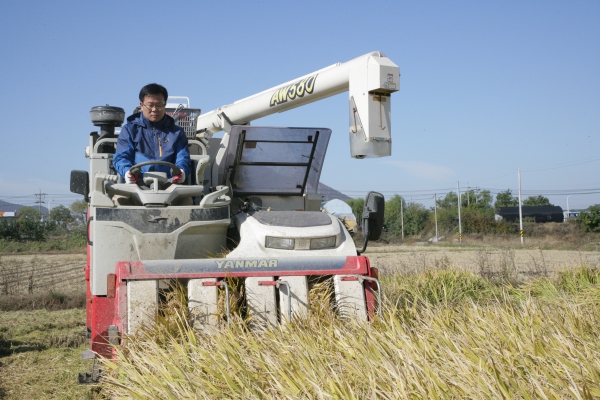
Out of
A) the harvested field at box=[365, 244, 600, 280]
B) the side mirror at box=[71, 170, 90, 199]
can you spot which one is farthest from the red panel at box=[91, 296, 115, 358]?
the harvested field at box=[365, 244, 600, 280]

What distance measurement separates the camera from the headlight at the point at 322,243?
20.5ft

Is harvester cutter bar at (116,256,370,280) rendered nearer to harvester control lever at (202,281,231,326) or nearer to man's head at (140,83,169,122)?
harvester control lever at (202,281,231,326)

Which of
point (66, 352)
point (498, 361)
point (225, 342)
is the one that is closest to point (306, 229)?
point (225, 342)

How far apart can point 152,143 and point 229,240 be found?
1.24m

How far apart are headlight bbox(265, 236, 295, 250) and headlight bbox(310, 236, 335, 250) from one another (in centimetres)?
19

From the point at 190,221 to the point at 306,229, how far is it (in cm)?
105

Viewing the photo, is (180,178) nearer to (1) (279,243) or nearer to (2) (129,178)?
(2) (129,178)

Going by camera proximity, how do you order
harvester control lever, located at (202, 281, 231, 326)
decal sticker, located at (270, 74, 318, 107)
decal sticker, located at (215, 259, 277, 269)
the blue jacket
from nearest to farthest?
harvester control lever, located at (202, 281, 231, 326) → decal sticker, located at (215, 259, 277, 269) → the blue jacket → decal sticker, located at (270, 74, 318, 107)

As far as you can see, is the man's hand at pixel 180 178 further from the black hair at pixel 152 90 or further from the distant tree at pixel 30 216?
the distant tree at pixel 30 216

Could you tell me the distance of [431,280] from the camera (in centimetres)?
1202

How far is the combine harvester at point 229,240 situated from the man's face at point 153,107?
0.63 metres

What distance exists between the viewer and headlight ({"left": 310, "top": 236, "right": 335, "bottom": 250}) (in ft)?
20.5

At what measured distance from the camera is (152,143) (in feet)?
22.4

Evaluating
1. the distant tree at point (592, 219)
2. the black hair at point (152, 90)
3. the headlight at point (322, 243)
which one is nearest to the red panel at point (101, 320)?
the headlight at point (322, 243)
